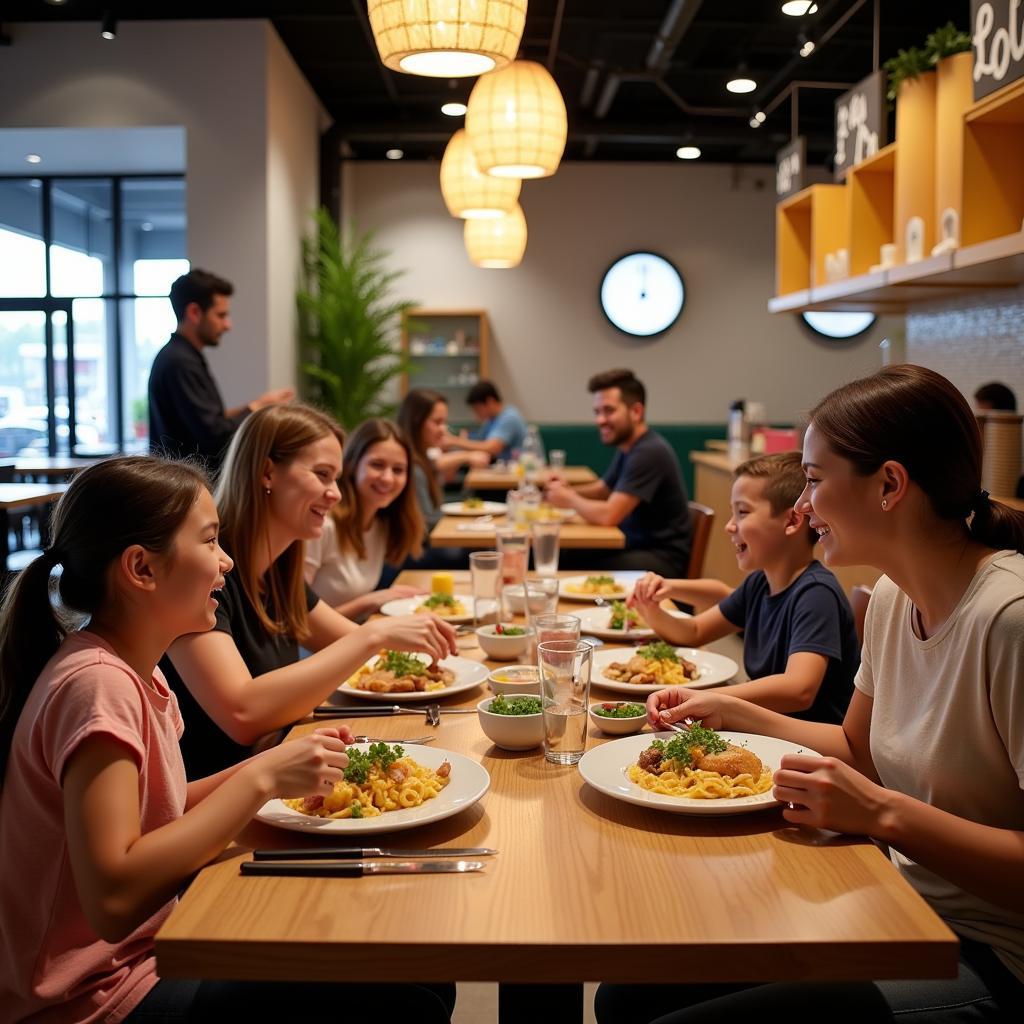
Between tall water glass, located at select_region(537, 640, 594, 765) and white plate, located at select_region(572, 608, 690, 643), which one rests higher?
tall water glass, located at select_region(537, 640, 594, 765)

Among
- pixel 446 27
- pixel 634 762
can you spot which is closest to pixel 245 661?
pixel 634 762

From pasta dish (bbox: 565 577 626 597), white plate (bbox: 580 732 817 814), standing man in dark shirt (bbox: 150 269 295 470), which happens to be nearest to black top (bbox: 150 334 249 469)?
standing man in dark shirt (bbox: 150 269 295 470)

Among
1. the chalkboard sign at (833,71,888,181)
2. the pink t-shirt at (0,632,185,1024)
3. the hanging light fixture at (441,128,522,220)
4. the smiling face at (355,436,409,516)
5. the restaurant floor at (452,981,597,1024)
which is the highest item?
the chalkboard sign at (833,71,888,181)

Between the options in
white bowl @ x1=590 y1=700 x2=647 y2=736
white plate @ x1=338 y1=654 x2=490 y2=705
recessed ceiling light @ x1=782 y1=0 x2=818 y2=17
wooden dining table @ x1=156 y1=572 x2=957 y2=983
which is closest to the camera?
wooden dining table @ x1=156 y1=572 x2=957 y2=983

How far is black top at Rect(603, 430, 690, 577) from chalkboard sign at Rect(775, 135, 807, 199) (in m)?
2.31

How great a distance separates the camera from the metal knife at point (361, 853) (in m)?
1.27

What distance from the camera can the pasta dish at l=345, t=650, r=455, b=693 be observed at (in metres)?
2.03

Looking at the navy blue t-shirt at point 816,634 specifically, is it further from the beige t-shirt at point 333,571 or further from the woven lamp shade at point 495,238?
the woven lamp shade at point 495,238

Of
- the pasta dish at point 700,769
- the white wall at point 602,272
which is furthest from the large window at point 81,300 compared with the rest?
→ the pasta dish at point 700,769

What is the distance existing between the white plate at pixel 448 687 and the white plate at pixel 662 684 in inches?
9.2

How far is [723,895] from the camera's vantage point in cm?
118

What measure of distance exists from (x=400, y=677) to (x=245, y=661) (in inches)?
13.8

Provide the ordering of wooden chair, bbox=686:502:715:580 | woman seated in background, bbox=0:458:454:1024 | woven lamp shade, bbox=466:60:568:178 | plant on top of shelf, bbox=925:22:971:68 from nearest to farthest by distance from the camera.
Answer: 1. woman seated in background, bbox=0:458:454:1024
2. woven lamp shade, bbox=466:60:568:178
3. wooden chair, bbox=686:502:715:580
4. plant on top of shelf, bbox=925:22:971:68

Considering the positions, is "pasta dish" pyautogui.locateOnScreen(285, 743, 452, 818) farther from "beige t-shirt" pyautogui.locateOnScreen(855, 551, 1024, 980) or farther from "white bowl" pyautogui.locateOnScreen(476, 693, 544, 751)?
"beige t-shirt" pyautogui.locateOnScreen(855, 551, 1024, 980)
